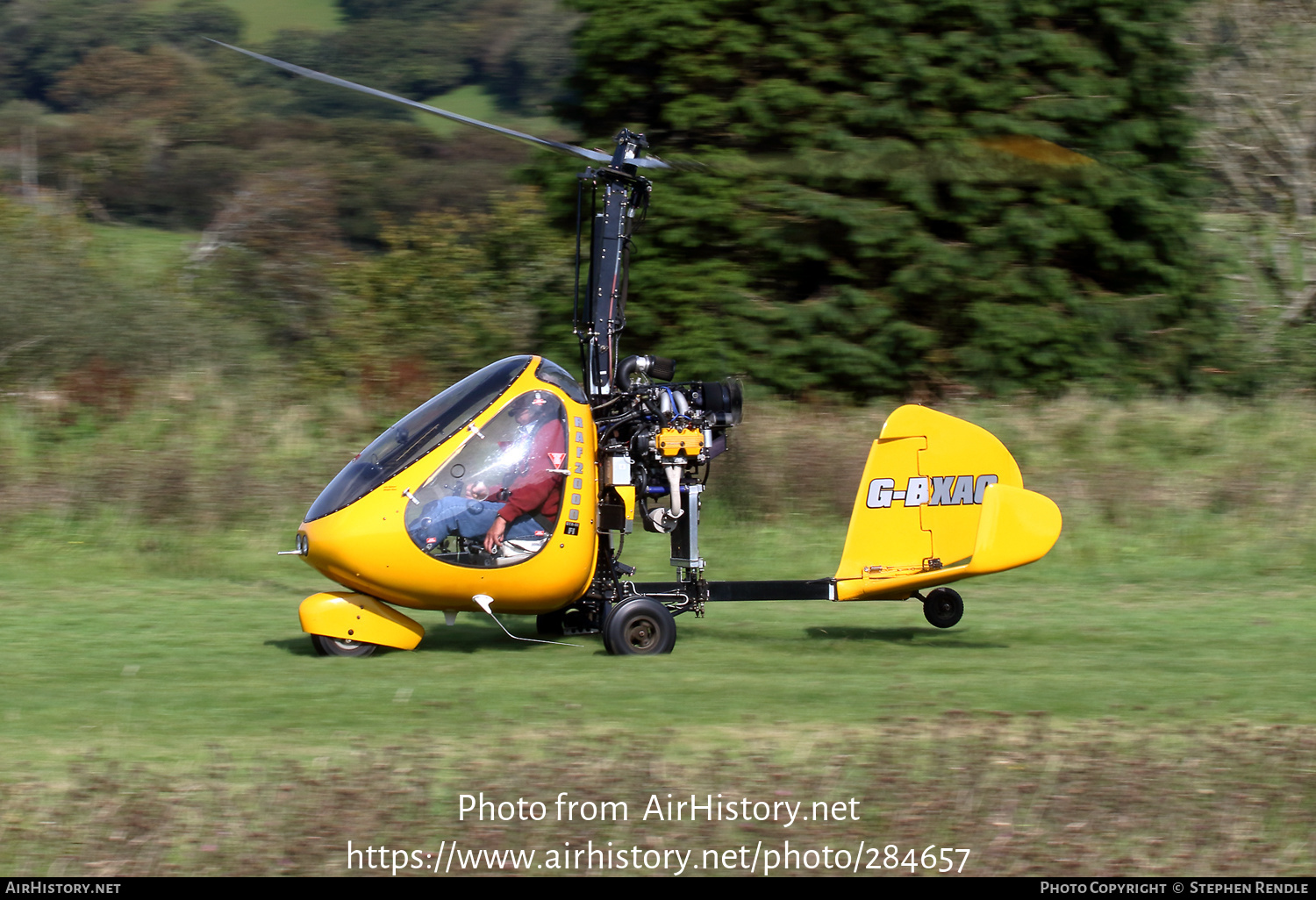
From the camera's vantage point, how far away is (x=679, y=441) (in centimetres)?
801

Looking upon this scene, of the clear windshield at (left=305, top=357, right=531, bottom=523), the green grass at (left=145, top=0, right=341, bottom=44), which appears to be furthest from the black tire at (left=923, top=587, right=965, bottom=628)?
the green grass at (left=145, top=0, right=341, bottom=44)

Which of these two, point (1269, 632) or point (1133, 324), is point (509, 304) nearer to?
point (1133, 324)

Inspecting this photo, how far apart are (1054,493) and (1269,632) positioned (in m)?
4.42

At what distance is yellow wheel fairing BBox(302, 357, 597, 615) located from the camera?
7484mm

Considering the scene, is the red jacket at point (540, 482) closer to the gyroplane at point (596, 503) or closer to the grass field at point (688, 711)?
the gyroplane at point (596, 503)

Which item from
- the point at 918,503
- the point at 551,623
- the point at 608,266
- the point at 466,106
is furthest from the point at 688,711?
the point at 466,106

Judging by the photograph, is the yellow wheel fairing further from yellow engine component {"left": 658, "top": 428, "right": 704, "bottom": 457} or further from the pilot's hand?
yellow engine component {"left": 658, "top": 428, "right": 704, "bottom": 457}

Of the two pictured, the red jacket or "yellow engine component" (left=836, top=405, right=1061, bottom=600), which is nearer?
the red jacket

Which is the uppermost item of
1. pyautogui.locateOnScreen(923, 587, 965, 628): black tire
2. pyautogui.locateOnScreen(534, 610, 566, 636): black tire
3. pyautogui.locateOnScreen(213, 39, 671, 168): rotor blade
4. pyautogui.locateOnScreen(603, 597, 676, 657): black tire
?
pyautogui.locateOnScreen(213, 39, 671, 168): rotor blade

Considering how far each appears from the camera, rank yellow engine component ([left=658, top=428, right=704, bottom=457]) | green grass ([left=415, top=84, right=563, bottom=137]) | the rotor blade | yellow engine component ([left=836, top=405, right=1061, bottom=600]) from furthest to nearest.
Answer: green grass ([left=415, top=84, right=563, bottom=137]) → yellow engine component ([left=836, top=405, right=1061, bottom=600]) → yellow engine component ([left=658, top=428, right=704, bottom=457]) → the rotor blade

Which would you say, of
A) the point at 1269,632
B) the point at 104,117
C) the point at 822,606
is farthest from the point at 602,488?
the point at 104,117

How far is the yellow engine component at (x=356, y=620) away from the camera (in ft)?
25.2

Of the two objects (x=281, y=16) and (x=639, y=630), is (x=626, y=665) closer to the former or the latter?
(x=639, y=630)

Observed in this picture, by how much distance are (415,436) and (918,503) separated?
313 centimetres
